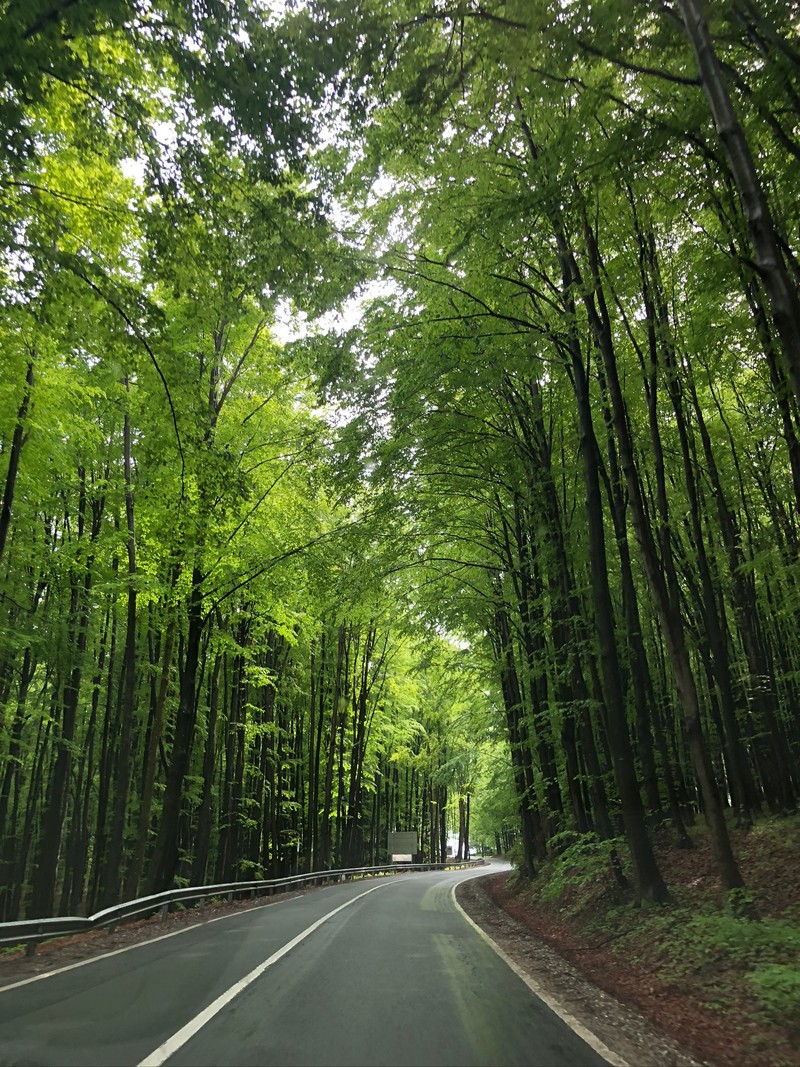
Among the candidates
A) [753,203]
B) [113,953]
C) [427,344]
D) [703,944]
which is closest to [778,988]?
[703,944]

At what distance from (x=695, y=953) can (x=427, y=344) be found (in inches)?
333

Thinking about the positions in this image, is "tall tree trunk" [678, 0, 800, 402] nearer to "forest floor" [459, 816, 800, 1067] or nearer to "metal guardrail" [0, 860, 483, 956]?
"forest floor" [459, 816, 800, 1067]

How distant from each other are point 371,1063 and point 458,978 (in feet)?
9.75

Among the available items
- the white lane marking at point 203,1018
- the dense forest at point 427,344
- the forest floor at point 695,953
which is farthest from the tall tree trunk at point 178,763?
the forest floor at point 695,953

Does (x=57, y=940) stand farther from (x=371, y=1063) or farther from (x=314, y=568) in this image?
(x=371, y=1063)

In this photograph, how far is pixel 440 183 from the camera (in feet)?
30.4

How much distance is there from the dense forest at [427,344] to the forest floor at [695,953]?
737 millimetres

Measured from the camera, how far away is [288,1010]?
18.1 feet

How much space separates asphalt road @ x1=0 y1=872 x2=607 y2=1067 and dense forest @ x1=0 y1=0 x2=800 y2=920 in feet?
11.8

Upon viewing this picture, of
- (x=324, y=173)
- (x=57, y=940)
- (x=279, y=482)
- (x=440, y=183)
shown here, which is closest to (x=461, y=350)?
(x=440, y=183)

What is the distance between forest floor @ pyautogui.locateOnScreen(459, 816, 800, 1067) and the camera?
15.2 ft

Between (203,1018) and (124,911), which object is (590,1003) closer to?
(203,1018)

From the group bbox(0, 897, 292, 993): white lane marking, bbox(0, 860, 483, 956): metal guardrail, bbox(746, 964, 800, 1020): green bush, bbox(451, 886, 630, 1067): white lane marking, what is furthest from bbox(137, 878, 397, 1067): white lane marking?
bbox(746, 964, 800, 1020): green bush

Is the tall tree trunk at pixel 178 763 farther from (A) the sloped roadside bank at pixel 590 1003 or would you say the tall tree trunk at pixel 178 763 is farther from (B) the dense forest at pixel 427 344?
(A) the sloped roadside bank at pixel 590 1003
